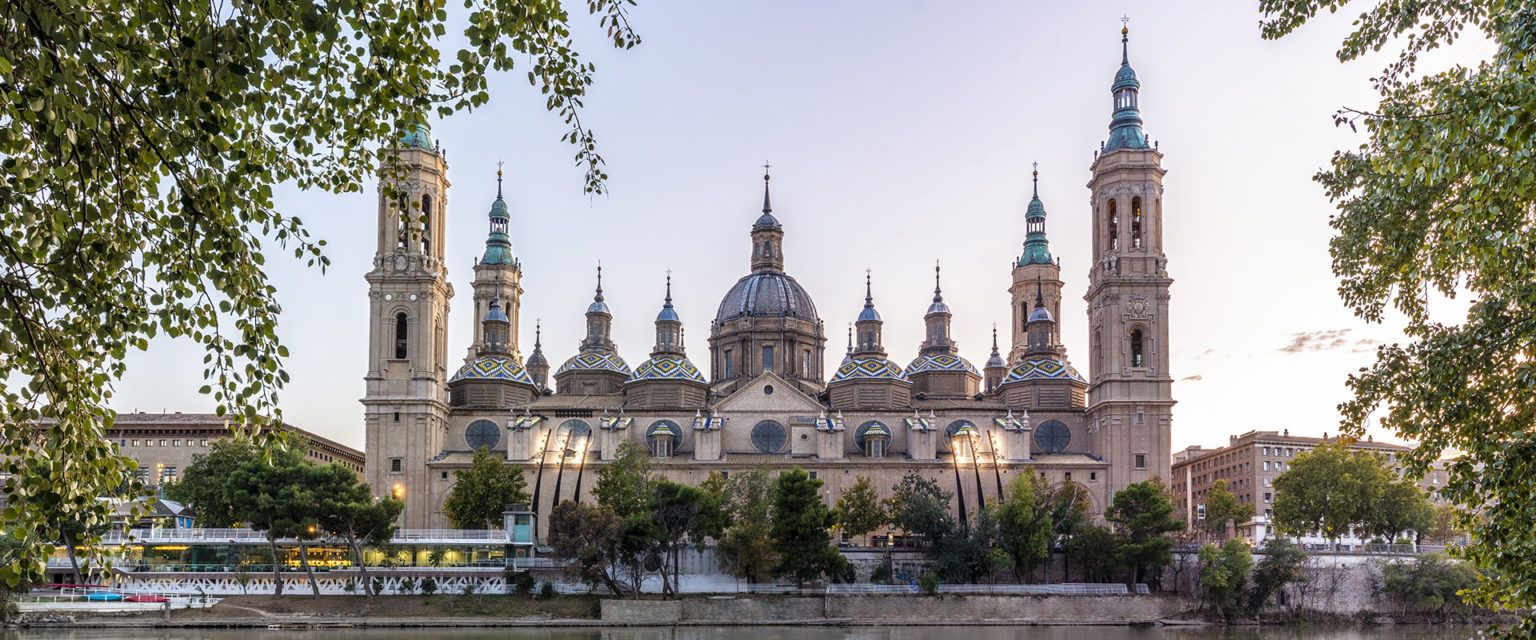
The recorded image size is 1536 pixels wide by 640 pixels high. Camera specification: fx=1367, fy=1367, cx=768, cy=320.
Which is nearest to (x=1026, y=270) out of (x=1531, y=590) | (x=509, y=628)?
(x=509, y=628)

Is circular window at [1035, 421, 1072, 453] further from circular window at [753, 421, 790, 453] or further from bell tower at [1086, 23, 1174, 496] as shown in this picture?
circular window at [753, 421, 790, 453]

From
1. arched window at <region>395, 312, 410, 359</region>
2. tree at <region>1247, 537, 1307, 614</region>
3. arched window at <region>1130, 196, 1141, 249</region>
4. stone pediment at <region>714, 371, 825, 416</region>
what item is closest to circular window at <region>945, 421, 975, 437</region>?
stone pediment at <region>714, 371, 825, 416</region>

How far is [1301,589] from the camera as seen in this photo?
63.4 m

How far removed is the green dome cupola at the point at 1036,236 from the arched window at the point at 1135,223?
62.1ft

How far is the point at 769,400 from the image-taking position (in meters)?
80.0

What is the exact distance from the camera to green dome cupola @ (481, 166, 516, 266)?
97.9 m

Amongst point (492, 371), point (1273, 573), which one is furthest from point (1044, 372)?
point (492, 371)

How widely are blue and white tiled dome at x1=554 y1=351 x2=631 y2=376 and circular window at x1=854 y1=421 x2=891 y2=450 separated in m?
17.8

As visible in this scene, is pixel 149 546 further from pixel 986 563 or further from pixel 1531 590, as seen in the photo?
pixel 1531 590

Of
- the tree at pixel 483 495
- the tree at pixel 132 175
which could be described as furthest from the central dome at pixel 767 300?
the tree at pixel 132 175

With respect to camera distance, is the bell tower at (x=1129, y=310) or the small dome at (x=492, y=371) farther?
the small dome at (x=492, y=371)

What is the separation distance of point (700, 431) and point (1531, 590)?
66.6m

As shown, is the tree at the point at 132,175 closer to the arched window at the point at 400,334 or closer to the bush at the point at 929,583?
the bush at the point at 929,583

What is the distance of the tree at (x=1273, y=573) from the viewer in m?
61.3
